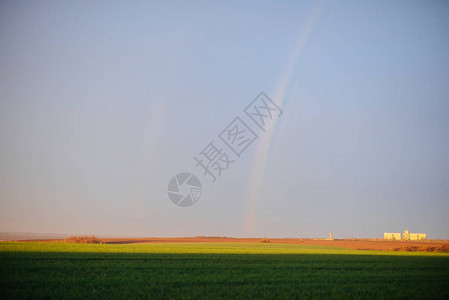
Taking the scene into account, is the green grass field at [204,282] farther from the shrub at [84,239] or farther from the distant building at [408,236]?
the distant building at [408,236]

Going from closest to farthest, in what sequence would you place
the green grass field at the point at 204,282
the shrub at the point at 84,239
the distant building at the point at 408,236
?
1. the green grass field at the point at 204,282
2. the shrub at the point at 84,239
3. the distant building at the point at 408,236

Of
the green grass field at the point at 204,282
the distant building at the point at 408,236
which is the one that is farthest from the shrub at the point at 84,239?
the distant building at the point at 408,236

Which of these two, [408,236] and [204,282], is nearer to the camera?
[204,282]

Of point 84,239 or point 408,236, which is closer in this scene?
point 84,239

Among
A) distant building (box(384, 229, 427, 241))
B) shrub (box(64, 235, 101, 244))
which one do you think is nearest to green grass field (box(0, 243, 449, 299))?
shrub (box(64, 235, 101, 244))

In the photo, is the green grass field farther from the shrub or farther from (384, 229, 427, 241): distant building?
(384, 229, 427, 241): distant building

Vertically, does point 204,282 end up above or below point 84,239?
above

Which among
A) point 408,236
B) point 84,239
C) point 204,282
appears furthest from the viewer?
point 408,236

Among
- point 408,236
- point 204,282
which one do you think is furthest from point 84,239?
point 408,236

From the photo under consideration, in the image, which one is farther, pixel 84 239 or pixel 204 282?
pixel 84 239

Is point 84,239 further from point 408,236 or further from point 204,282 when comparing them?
point 408,236

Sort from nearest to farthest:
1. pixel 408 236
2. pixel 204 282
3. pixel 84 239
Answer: pixel 204 282
pixel 84 239
pixel 408 236

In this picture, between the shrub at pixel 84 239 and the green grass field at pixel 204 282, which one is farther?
the shrub at pixel 84 239

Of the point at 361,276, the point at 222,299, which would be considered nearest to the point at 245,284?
the point at 222,299
